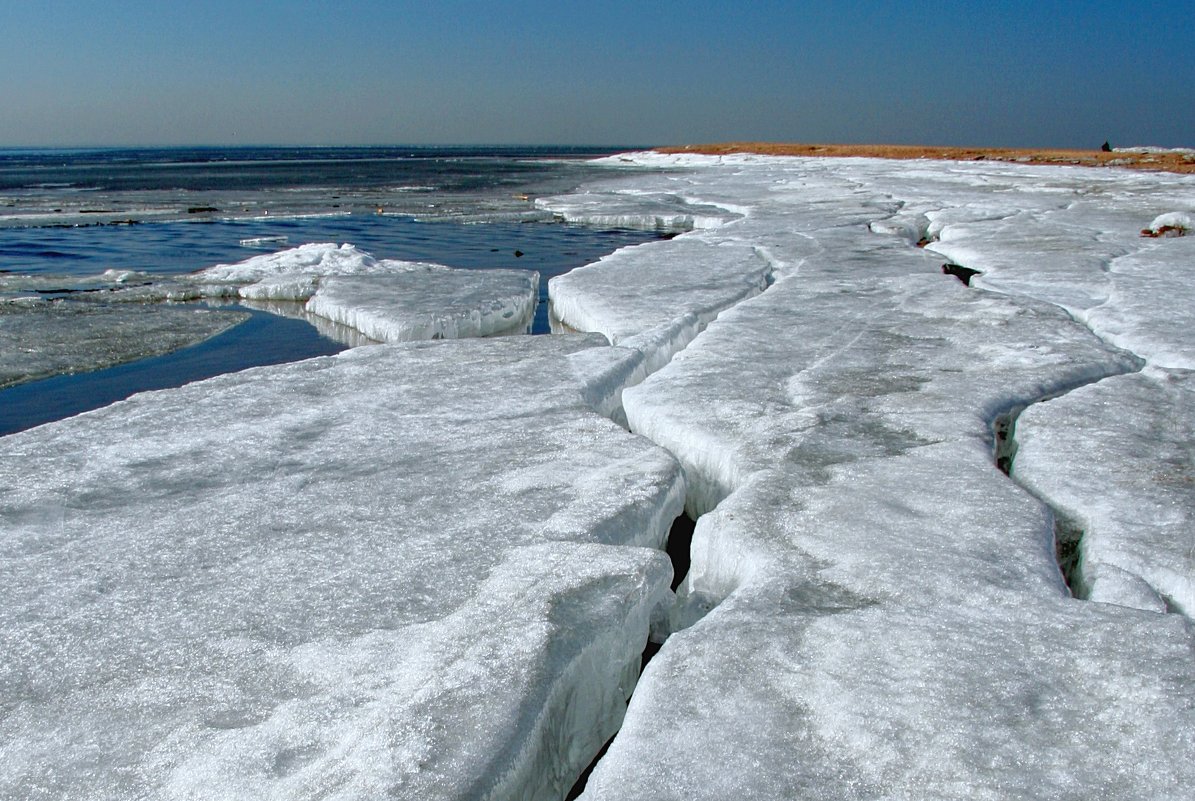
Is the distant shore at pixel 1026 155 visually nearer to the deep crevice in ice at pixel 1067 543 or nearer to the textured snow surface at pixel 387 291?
the textured snow surface at pixel 387 291

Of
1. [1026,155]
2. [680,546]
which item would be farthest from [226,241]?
[1026,155]

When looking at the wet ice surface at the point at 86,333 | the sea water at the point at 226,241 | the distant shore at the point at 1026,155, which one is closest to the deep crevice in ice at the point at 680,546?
the sea water at the point at 226,241

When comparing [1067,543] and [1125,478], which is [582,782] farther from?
[1125,478]

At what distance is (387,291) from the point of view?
22.2ft

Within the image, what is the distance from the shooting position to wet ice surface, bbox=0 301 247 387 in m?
5.23

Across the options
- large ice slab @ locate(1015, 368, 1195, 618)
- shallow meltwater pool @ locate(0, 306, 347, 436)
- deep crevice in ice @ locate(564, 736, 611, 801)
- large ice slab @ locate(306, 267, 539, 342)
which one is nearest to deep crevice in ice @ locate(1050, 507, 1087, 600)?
large ice slab @ locate(1015, 368, 1195, 618)

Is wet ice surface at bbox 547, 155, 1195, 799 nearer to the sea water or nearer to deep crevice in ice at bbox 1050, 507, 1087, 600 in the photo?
deep crevice in ice at bbox 1050, 507, 1087, 600

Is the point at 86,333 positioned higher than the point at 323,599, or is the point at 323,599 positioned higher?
the point at 323,599

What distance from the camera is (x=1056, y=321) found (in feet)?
15.3

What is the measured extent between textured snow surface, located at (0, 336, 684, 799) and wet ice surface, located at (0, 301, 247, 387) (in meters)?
2.13

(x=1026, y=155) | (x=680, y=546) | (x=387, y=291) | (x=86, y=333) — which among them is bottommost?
(x=680, y=546)

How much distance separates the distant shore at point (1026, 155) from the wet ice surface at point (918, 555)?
66.2 feet

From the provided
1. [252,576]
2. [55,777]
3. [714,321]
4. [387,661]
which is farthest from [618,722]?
[714,321]

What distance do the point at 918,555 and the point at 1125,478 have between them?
39.9 inches
